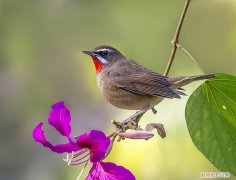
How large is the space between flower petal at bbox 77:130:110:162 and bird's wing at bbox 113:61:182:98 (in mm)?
1244

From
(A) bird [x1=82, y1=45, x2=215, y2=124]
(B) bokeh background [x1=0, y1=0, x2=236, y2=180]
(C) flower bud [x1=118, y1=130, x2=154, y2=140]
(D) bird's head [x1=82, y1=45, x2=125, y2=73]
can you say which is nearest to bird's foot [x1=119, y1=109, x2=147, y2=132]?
(C) flower bud [x1=118, y1=130, x2=154, y2=140]

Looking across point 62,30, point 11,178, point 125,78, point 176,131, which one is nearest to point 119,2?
point 62,30

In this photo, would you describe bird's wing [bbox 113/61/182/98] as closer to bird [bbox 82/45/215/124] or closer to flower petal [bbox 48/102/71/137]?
bird [bbox 82/45/215/124]

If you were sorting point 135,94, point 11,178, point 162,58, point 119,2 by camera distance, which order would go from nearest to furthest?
1. point 135,94
2. point 162,58
3. point 11,178
4. point 119,2

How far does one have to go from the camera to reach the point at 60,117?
92.4 inches

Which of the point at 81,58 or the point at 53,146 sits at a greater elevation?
the point at 53,146

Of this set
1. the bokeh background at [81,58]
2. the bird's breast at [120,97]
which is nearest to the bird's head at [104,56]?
the bird's breast at [120,97]

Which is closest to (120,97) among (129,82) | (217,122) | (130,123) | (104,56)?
(129,82)

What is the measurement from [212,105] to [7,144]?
4170 millimetres

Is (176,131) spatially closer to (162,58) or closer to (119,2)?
(162,58)

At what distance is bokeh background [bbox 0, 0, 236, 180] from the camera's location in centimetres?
534

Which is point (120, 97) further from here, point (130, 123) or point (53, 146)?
point (53, 146)

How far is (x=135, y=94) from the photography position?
379 cm

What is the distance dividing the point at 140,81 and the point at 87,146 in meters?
1.48
